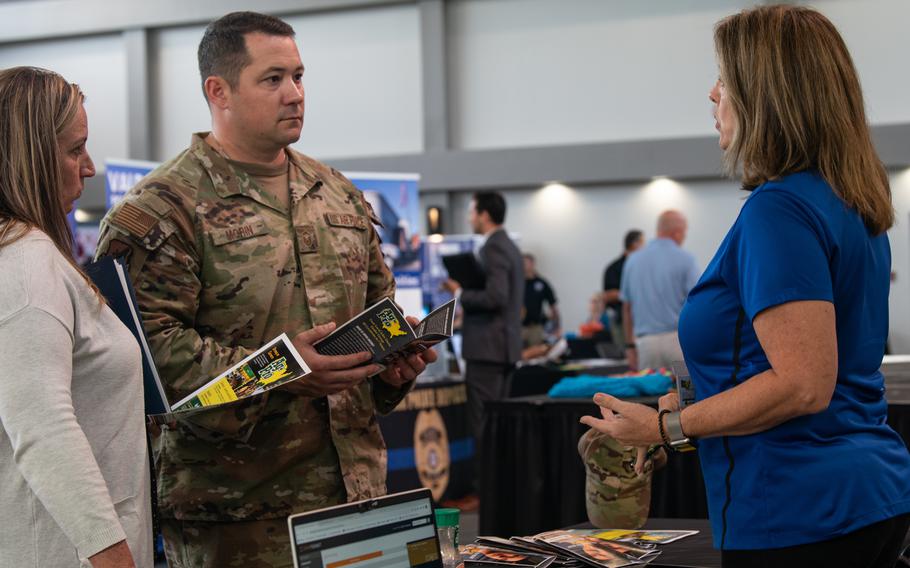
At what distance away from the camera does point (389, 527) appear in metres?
1.45

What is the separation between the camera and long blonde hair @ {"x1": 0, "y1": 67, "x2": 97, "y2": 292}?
57.7 inches

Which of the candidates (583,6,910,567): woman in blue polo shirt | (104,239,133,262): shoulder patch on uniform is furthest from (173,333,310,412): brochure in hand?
(583,6,910,567): woman in blue polo shirt

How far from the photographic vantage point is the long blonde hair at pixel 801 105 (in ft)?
4.72

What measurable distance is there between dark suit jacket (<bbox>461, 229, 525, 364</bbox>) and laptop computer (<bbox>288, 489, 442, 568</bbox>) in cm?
467

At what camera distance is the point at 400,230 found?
661cm

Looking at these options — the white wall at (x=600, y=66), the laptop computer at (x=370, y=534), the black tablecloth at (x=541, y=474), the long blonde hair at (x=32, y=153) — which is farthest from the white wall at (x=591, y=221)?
the long blonde hair at (x=32, y=153)

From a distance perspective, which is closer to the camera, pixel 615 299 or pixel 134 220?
pixel 134 220

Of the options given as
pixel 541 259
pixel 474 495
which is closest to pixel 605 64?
pixel 541 259

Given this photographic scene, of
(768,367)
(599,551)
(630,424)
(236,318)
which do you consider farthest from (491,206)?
(768,367)

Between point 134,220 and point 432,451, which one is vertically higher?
point 134,220

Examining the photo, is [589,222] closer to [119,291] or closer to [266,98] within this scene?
[266,98]

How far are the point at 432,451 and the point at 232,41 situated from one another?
3.74 metres

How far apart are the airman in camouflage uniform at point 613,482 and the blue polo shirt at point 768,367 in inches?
12.7

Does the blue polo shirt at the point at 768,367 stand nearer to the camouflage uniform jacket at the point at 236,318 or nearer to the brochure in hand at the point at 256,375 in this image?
the brochure in hand at the point at 256,375
